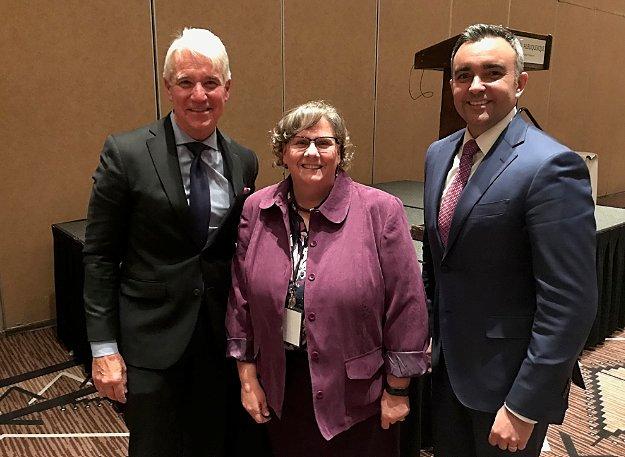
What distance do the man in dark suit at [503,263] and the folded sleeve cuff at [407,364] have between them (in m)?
0.06

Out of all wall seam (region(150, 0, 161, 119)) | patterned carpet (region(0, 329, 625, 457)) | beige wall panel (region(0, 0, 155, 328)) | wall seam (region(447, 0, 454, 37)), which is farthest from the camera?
wall seam (region(447, 0, 454, 37))

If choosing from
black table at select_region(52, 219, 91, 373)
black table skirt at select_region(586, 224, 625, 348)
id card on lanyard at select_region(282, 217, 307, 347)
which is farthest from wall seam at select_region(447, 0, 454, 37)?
id card on lanyard at select_region(282, 217, 307, 347)

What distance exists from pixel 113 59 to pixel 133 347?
2.56 metres

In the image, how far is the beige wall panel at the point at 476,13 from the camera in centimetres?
576

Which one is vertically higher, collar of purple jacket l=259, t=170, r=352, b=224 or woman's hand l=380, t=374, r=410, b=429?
collar of purple jacket l=259, t=170, r=352, b=224

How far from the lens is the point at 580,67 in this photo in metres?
7.53

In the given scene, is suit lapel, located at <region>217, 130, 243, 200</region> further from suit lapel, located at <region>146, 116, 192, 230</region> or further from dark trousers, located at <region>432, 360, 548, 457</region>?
dark trousers, located at <region>432, 360, 548, 457</region>

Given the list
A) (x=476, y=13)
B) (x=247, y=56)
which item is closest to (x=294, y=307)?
(x=247, y=56)

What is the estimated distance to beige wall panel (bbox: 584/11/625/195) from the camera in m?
7.75

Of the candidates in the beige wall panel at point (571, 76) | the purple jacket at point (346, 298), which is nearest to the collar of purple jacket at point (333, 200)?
the purple jacket at point (346, 298)

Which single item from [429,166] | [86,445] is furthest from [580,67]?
[86,445]

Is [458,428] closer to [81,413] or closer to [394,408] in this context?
[394,408]

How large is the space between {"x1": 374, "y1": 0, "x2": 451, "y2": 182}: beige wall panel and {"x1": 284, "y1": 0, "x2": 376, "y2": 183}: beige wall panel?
0.47 ft

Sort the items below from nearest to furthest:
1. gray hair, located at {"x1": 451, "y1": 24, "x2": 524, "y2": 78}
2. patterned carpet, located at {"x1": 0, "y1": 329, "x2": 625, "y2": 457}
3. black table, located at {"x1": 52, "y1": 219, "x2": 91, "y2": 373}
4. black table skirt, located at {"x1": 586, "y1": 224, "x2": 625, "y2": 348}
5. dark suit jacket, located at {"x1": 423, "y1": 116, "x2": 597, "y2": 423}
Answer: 1. dark suit jacket, located at {"x1": 423, "y1": 116, "x2": 597, "y2": 423}
2. gray hair, located at {"x1": 451, "y1": 24, "x2": 524, "y2": 78}
3. patterned carpet, located at {"x1": 0, "y1": 329, "x2": 625, "y2": 457}
4. black table, located at {"x1": 52, "y1": 219, "x2": 91, "y2": 373}
5. black table skirt, located at {"x1": 586, "y1": 224, "x2": 625, "y2": 348}
